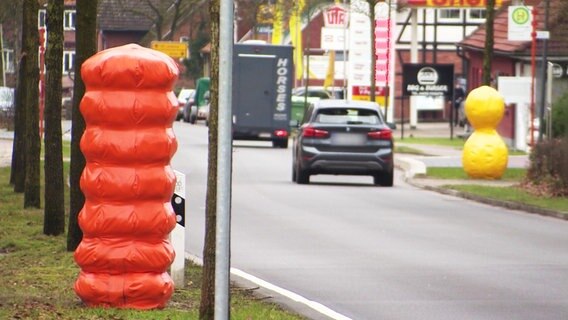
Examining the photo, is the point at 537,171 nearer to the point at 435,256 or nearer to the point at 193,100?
the point at 435,256

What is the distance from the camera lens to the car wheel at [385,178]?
100 ft

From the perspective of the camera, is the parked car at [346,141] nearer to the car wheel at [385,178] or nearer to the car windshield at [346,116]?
the car windshield at [346,116]

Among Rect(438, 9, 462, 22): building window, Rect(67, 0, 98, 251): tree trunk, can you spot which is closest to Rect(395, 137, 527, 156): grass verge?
Rect(438, 9, 462, 22): building window

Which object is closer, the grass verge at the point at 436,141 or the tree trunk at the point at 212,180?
the tree trunk at the point at 212,180

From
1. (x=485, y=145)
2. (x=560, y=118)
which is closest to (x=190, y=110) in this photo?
(x=485, y=145)

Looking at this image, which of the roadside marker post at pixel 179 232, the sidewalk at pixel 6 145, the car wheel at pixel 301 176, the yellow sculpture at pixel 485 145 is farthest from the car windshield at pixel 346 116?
the roadside marker post at pixel 179 232

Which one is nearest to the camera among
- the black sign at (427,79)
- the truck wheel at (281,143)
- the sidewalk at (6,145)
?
the sidewalk at (6,145)

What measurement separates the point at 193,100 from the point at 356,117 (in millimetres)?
44113

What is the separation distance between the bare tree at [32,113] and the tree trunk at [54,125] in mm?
3631

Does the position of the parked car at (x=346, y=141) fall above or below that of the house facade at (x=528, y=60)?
below

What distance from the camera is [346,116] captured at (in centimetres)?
3006

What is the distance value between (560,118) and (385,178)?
363 cm

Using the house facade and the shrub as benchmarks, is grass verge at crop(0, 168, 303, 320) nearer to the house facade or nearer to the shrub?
the shrub

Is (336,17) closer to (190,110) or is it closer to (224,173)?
(190,110)
